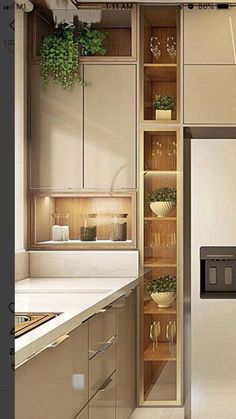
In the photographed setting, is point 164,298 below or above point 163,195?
below

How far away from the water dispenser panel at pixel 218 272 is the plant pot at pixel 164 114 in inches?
10.7

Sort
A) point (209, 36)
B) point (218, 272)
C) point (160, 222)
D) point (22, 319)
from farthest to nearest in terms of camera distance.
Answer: point (160, 222), point (209, 36), point (218, 272), point (22, 319)

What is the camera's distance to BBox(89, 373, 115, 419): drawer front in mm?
1089

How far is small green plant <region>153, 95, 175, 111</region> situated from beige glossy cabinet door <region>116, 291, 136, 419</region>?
1.08ft

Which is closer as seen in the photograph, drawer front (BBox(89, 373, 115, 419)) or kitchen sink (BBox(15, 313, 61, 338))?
kitchen sink (BBox(15, 313, 61, 338))

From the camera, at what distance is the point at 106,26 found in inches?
43.8

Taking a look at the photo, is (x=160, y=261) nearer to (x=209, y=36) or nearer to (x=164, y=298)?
(x=164, y=298)

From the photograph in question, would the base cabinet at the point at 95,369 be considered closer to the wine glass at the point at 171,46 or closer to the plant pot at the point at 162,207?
the plant pot at the point at 162,207

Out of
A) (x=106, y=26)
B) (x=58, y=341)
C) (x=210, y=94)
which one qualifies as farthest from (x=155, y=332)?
(x=106, y=26)

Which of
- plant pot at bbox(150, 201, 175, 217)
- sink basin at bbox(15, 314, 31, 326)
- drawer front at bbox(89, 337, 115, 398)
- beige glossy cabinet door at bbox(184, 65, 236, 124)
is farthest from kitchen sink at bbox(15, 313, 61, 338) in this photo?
beige glossy cabinet door at bbox(184, 65, 236, 124)

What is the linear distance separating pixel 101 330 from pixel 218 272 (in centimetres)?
27

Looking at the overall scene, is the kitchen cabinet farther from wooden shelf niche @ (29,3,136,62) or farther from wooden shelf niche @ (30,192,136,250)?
wooden shelf niche @ (29,3,136,62)

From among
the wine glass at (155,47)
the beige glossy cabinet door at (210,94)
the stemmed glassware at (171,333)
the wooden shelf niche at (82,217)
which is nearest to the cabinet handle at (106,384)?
the stemmed glassware at (171,333)
